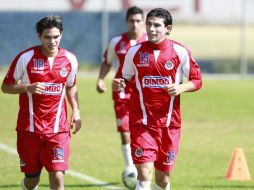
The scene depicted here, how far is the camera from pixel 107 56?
13.5 meters

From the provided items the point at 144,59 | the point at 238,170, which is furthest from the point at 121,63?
the point at 144,59

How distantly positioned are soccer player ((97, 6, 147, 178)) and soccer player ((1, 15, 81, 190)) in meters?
3.13

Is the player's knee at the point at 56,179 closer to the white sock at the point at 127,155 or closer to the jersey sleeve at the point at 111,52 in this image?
the white sock at the point at 127,155

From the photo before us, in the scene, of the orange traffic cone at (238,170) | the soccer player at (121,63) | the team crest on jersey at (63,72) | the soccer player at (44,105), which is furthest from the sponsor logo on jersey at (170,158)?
the orange traffic cone at (238,170)

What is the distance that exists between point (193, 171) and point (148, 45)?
13.8 feet

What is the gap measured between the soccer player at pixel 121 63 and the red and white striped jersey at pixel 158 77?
2803mm

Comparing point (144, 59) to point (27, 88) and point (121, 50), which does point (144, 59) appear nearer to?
point (27, 88)

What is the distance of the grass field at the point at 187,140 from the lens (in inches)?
505

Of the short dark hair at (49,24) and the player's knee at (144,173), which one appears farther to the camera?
the player's knee at (144,173)

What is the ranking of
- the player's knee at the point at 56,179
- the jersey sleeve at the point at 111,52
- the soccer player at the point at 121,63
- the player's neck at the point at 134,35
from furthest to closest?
1. the jersey sleeve at the point at 111,52
2. the player's neck at the point at 134,35
3. the soccer player at the point at 121,63
4. the player's knee at the point at 56,179

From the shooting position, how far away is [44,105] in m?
9.53

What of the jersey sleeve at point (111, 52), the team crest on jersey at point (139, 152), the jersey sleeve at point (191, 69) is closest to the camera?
the team crest on jersey at point (139, 152)

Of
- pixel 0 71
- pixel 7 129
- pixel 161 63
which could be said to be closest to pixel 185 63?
pixel 161 63

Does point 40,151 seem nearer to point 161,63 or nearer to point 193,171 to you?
point 161,63
